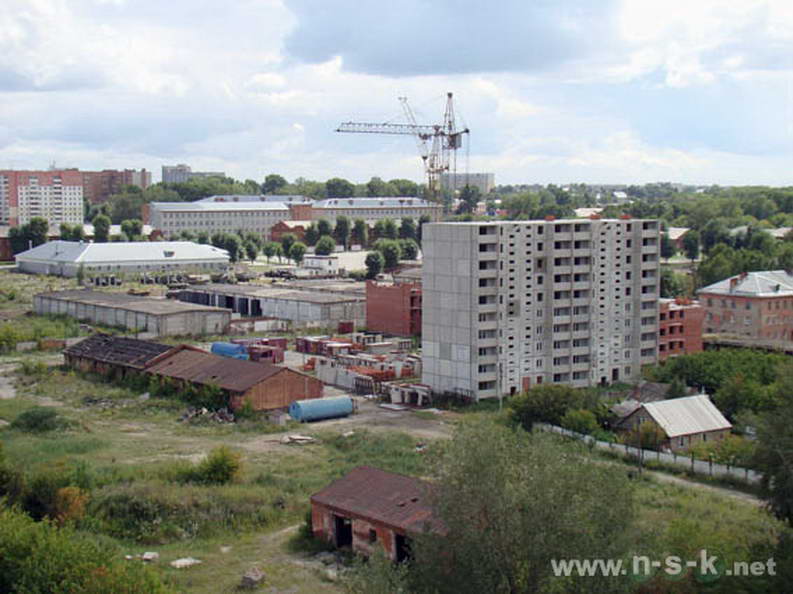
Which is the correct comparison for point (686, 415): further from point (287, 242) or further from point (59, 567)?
point (287, 242)

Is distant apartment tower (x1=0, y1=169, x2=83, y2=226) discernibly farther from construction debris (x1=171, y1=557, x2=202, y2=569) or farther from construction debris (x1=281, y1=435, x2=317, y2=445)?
construction debris (x1=171, y1=557, x2=202, y2=569)

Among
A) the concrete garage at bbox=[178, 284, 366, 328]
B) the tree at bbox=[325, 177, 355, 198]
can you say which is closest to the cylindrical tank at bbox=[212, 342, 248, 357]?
the concrete garage at bbox=[178, 284, 366, 328]

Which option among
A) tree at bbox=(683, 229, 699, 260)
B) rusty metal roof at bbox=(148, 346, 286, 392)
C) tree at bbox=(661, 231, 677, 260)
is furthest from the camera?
tree at bbox=(661, 231, 677, 260)

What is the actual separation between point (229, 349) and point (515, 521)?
2457 cm

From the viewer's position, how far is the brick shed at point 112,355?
104ft

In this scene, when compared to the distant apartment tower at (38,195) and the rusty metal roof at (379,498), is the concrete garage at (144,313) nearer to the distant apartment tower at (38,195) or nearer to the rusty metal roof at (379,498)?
the rusty metal roof at (379,498)

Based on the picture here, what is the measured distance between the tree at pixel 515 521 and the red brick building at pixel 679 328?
2316 cm

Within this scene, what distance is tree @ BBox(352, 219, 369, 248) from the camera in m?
83.6

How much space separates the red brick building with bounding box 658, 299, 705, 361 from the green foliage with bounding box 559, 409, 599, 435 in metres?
11.3

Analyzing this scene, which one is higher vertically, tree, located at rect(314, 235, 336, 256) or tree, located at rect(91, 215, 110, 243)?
tree, located at rect(91, 215, 110, 243)

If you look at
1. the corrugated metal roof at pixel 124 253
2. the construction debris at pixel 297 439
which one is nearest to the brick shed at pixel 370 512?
the construction debris at pixel 297 439

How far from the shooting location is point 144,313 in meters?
41.5

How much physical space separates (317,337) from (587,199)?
110 meters

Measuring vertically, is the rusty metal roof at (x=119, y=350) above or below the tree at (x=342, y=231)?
below
